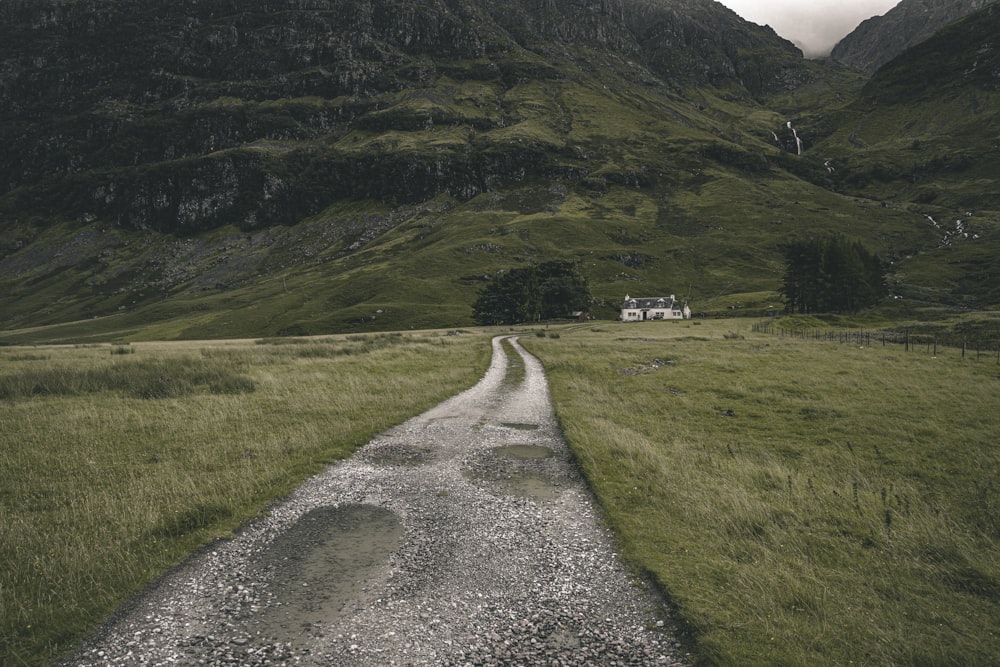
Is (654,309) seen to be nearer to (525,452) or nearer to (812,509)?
(525,452)

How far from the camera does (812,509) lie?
11320 millimetres

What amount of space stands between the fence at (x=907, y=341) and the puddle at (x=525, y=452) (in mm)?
Answer: 37757

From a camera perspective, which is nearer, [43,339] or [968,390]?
[968,390]

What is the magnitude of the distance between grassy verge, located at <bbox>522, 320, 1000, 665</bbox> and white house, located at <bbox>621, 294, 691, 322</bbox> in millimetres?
120445

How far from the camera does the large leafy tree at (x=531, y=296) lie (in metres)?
116

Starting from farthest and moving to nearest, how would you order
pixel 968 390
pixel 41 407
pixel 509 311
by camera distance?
pixel 509 311, pixel 968 390, pixel 41 407

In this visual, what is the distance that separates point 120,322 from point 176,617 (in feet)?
798

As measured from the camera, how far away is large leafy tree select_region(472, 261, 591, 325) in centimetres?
11650

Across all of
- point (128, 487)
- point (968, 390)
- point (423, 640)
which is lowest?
point (968, 390)

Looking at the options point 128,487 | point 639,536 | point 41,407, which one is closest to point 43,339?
point 41,407

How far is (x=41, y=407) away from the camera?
70.4 feet

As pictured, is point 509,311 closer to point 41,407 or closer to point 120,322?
point 41,407

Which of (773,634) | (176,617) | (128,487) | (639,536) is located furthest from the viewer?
(128,487)

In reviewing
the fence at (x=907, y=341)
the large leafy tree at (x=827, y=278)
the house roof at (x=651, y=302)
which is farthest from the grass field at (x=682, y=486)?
the house roof at (x=651, y=302)
